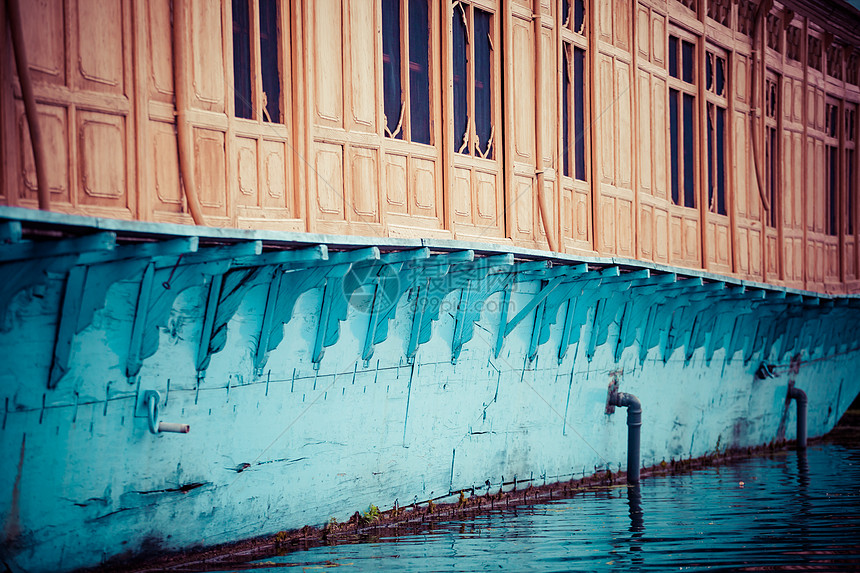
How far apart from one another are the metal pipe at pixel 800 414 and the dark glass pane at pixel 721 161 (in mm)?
4229

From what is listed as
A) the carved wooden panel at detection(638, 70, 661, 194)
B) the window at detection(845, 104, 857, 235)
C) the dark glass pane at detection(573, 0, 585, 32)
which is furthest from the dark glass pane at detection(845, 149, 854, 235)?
the dark glass pane at detection(573, 0, 585, 32)

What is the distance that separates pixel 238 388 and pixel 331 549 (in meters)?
1.54

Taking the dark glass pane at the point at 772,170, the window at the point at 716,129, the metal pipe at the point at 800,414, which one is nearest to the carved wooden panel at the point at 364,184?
the window at the point at 716,129

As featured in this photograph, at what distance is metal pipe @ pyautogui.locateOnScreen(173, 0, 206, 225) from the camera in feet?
23.2

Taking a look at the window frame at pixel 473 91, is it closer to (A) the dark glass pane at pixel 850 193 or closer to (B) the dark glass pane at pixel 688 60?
(B) the dark glass pane at pixel 688 60

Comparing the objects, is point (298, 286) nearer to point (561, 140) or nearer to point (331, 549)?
point (331, 549)

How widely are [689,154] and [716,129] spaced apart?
805mm

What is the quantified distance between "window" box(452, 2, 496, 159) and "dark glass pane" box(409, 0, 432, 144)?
0.41 meters

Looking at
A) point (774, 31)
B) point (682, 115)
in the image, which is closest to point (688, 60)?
point (682, 115)

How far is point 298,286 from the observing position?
790cm

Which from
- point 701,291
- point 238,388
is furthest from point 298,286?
point 701,291

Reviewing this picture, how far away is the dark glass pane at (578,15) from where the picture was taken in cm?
1168

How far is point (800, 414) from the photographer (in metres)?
17.2

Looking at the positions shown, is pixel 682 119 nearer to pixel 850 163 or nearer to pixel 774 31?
pixel 774 31
